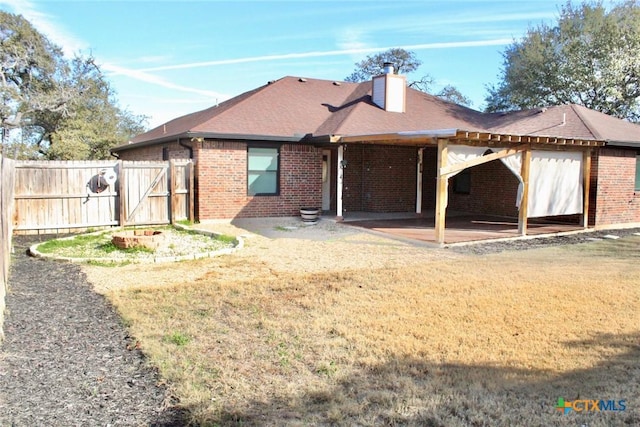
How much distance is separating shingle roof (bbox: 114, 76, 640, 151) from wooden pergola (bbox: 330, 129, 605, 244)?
1053mm

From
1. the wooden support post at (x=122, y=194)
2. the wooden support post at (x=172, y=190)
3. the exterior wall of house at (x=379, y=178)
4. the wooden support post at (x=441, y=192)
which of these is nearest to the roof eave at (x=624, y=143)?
the exterior wall of house at (x=379, y=178)

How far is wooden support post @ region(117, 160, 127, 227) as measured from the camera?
13.0m

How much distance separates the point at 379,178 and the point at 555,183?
5.63 meters

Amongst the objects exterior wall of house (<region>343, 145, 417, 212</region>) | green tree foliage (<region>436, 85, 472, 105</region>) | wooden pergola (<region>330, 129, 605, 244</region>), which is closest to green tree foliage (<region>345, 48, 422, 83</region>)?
green tree foliage (<region>436, 85, 472, 105</region>)

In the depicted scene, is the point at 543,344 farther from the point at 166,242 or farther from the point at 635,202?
the point at 635,202

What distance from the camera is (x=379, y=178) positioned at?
1723 cm

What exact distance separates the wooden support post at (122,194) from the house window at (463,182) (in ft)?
37.6

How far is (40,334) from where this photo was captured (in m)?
Result: 5.17

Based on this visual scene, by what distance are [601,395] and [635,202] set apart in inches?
562

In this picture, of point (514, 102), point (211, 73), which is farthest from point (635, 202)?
point (211, 73)

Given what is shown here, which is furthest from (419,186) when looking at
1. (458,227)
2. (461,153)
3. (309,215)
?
(461,153)

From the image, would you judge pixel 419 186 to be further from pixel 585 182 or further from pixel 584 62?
pixel 584 62

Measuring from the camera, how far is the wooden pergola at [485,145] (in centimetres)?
1080

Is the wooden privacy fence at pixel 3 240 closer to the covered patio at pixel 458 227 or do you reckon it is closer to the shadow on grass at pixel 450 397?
the shadow on grass at pixel 450 397
